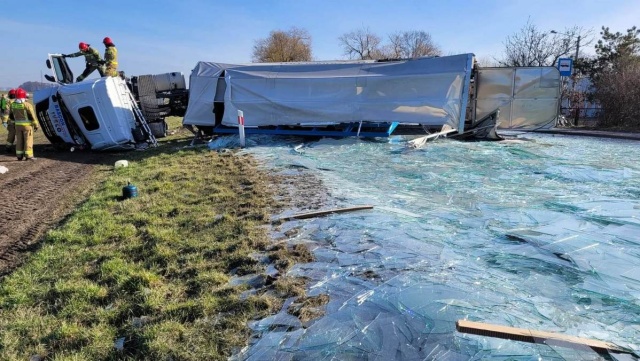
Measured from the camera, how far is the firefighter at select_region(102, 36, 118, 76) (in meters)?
12.2

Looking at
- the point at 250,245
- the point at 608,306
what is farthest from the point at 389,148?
the point at 608,306

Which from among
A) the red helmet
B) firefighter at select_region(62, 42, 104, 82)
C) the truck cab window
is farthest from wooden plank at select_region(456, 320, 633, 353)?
firefighter at select_region(62, 42, 104, 82)

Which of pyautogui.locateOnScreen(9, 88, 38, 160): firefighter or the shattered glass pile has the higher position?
pyautogui.locateOnScreen(9, 88, 38, 160): firefighter

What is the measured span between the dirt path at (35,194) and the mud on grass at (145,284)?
0.34 meters

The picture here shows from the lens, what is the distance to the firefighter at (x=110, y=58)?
12.2 meters

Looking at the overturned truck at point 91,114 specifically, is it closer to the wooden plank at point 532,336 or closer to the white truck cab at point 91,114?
the white truck cab at point 91,114

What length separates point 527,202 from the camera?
5.19 meters

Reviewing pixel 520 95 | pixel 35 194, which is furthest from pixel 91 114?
pixel 520 95

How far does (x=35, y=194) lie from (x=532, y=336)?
7639mm

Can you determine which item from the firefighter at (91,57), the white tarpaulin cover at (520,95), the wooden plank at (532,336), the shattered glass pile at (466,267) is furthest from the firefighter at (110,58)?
the wooden plank at (532,336)

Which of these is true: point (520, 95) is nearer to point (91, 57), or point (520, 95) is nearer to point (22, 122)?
point (91, 57)

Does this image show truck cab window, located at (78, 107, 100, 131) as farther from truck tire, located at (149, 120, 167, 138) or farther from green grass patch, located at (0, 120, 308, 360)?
green grass patch, located at (0, 120, 308, 360)

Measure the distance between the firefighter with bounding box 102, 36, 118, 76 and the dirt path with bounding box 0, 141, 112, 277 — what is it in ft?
8.47

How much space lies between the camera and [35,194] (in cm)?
693
